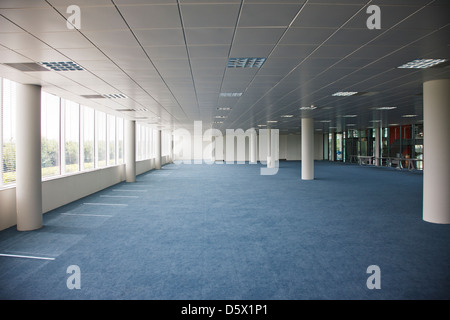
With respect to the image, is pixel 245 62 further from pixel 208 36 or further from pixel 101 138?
pixel 101 138

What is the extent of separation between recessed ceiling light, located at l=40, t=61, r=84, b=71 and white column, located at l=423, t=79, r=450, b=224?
8.01 meters

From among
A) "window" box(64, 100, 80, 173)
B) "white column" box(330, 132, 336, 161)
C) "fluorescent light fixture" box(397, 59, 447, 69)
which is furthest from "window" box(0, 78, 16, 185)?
"white column" box(330, 132, 336, 161)

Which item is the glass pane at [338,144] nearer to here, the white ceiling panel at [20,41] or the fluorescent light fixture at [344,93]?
the fluorescent light fixture at [344,93]

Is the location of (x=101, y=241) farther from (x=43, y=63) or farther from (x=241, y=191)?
(x=241, y=191)

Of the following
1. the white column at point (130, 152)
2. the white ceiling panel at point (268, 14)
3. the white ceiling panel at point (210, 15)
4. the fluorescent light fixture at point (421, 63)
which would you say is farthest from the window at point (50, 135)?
the fluorescent light fixture at point (421, 63)

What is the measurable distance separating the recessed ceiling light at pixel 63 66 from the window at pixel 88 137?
625 centimetres

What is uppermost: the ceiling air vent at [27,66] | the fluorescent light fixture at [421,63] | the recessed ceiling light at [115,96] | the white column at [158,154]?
the recessed ceiling light at [115,96]

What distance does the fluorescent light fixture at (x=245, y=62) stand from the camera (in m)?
5.05

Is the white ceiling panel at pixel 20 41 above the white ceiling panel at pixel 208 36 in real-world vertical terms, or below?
below

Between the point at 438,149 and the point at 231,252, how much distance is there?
568 cm

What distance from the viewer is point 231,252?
4547 mm
